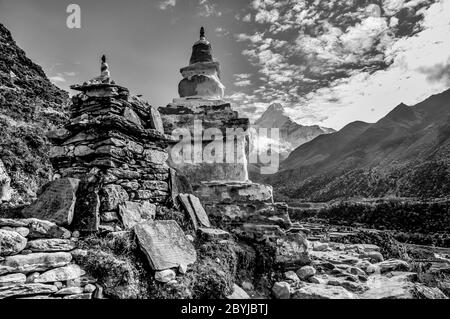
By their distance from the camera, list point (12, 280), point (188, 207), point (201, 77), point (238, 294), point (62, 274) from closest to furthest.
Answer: point (12, 280)
point (62, 274)
point (238, 294)
point (188, 207)
point (201, 77)

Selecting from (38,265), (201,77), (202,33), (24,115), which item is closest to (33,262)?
(38,265)

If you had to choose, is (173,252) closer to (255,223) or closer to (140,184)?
(140,184)

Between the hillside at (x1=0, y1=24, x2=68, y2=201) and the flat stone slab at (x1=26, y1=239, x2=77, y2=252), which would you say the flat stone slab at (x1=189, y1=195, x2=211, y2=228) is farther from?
the hillside at (x1=0, y1=24, x2=68, y2=201)

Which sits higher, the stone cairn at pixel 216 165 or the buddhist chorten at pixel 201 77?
the buddhist chorten at pixel 201 77

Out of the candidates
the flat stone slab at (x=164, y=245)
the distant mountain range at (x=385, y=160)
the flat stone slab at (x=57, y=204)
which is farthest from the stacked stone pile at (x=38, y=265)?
the distant mountain range at (x=385, y=160)

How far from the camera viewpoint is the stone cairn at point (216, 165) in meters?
5.57

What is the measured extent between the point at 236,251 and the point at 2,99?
98.8 feet

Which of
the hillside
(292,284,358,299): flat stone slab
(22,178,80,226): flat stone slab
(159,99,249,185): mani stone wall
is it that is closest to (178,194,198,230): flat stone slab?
(159,99,249,185): mani stone wall

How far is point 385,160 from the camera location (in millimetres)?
52375

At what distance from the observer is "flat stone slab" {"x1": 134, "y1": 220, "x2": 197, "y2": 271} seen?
139 inches

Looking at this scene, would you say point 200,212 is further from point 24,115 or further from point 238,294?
point 24,115

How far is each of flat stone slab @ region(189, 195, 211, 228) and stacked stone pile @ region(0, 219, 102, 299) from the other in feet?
6.97

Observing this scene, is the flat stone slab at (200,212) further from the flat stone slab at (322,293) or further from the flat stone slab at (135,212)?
the flat stone slab at (322,293)

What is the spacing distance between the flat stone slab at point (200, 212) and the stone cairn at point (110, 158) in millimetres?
462
